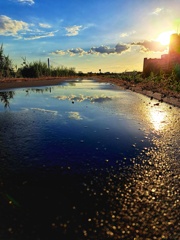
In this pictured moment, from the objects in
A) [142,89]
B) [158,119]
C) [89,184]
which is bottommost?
[89,184]

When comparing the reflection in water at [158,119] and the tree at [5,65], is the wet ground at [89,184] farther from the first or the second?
the tree at [5,65]

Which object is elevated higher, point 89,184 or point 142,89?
point 142,89

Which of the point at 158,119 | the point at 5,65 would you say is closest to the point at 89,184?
the point at 158,119

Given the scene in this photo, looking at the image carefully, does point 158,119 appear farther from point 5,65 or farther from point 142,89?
point 5,65

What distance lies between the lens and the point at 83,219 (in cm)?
260

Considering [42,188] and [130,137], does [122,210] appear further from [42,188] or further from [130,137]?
[130,137]

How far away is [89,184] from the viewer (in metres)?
3.45

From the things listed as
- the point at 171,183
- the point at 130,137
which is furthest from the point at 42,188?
the point at 130,137

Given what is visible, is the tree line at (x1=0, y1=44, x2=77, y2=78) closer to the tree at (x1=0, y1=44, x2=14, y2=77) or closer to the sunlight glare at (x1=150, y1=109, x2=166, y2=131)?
the tree at (x1=0, y1=44, x2=14, y2=77)

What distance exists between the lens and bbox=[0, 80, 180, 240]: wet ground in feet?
8.08

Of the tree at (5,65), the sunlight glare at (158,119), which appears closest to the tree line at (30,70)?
the tree at (5,65)

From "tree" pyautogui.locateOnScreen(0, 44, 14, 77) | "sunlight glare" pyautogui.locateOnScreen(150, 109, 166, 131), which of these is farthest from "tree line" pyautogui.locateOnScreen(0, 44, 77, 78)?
"sunlight glare" pyautogui.locateOnScreen(150, 109, 166, 131)

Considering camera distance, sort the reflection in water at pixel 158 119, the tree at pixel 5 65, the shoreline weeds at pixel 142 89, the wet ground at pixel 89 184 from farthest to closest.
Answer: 1. the tree at pixel 5 65
2. the shoreline weeds at pixel 142 89
3. the reflection in water at pixel 158 119
4. the wet ground at pixel 89 184

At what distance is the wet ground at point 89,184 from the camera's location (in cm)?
246
